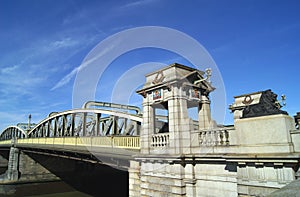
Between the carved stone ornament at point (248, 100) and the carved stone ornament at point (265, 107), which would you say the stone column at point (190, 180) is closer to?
the carved stone ornament at point (265, 107)

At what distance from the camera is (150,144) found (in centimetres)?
1134

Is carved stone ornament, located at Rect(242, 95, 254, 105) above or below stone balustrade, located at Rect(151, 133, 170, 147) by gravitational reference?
above

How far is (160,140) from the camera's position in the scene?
10922 mm

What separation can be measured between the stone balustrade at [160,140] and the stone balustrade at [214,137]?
5.98 ft

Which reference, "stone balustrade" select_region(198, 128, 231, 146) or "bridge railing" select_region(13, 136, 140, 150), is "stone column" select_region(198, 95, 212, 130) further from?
"bridge railing" select_region(13, 136, 140, 150)

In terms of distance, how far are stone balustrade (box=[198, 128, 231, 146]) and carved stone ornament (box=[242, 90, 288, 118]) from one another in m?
1.21

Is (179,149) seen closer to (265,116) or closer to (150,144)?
(150,144)

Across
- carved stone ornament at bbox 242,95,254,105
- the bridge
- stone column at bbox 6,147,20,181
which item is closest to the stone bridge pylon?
the bridge

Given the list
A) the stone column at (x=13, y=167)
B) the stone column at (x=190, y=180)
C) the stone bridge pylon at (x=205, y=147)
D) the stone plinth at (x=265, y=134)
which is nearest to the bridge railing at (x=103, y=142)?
the stone bridge pylon at (x=205, y=147)

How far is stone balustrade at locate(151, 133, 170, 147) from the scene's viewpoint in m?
10.6

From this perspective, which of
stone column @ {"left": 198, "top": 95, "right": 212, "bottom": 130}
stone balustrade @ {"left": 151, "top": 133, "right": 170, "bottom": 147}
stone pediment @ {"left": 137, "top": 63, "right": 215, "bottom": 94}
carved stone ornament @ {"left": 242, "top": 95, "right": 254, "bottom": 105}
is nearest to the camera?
stone pediment @ {"left": 137, "top": 63, "right": 215, "bottom": 94}

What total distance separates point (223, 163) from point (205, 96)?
4.46m

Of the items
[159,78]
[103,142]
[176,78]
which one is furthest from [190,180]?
[103,142]

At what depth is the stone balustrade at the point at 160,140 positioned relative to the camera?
10609 millimetres
